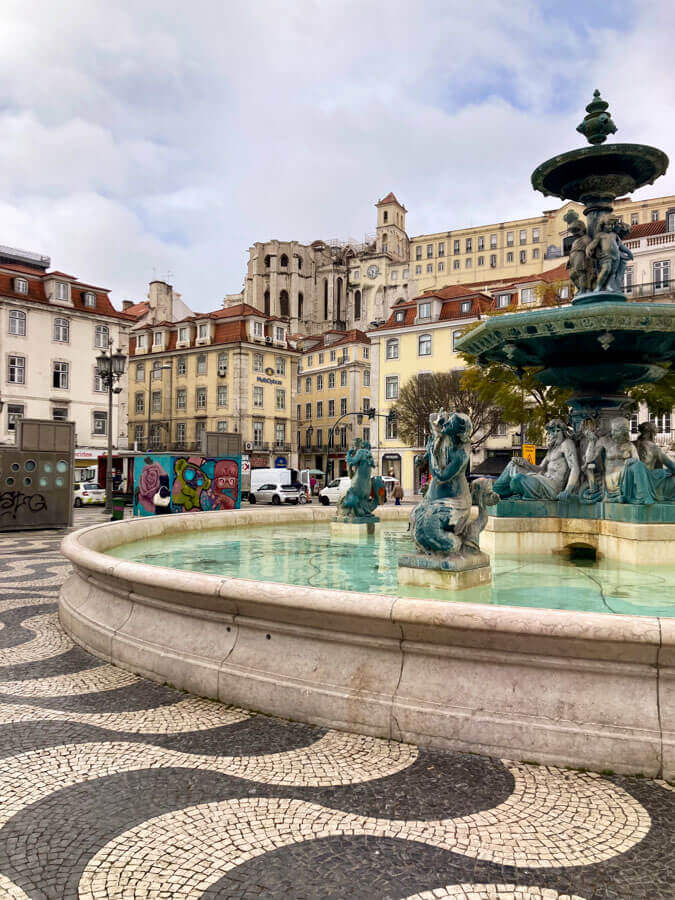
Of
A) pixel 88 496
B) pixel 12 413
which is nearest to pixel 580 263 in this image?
pixel 88 496

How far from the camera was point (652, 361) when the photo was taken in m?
9.20

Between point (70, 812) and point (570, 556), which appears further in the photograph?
point (570, 556)

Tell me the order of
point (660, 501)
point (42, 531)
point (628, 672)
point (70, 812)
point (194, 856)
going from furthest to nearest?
1. point (42, 531)
2. point (660, 501)
3. point (628, 672)
4. point (70, 812)
5. point (194, 856)

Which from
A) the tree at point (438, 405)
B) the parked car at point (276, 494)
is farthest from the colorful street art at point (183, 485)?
the tree at point (438, 405)

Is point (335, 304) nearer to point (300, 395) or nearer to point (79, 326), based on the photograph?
point (300, 395)

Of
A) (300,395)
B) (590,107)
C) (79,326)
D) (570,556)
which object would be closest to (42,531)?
(570,556)

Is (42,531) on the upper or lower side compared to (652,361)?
lower

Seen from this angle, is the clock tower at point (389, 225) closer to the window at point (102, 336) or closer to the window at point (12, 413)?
the window at point (102, 336)

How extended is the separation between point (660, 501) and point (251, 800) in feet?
21.0

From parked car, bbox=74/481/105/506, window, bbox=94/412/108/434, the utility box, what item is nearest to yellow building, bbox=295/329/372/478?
window, bbox=94/412/108/434

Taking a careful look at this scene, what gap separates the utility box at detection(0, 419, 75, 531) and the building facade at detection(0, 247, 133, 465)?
84.2 ft

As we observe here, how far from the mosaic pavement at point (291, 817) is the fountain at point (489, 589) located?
20 centimetres

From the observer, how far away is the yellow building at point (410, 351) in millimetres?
48281

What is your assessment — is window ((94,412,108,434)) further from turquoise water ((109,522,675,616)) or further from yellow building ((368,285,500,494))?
turquoise water ((109,522,675,616))
